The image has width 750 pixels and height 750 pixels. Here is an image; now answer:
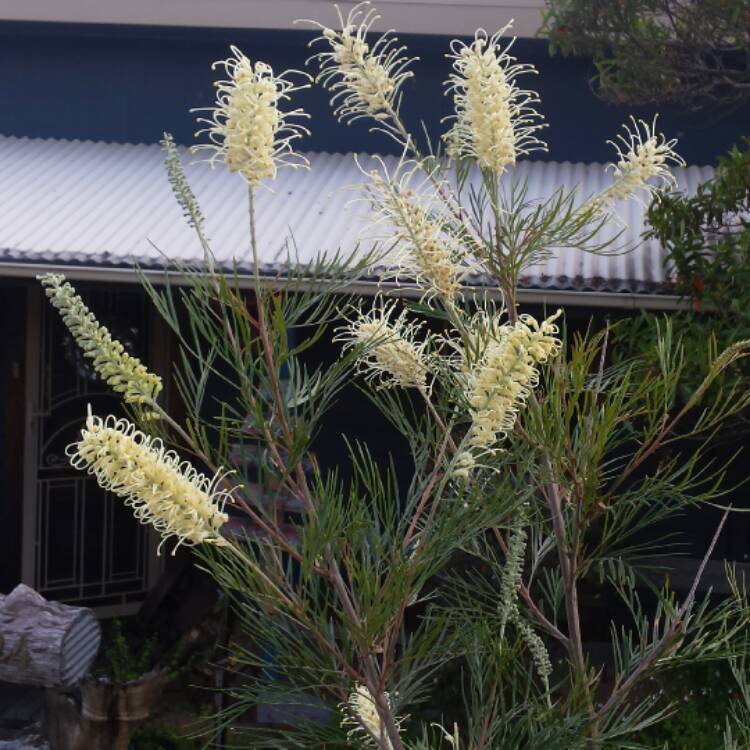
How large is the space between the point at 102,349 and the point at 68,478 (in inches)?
256

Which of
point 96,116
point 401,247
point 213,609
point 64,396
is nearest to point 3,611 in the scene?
point 213,609

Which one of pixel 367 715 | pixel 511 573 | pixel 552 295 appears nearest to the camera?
pixel 367 715

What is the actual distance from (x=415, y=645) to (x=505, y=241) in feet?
2.77

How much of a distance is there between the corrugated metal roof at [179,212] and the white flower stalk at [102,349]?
299 centimetres

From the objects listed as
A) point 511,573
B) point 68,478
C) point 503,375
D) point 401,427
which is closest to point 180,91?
point 68,478

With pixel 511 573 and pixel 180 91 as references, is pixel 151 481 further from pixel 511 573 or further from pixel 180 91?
pixel 180 91

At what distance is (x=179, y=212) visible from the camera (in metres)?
6.72

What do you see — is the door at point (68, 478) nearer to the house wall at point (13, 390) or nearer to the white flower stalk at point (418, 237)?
the house wall at point (13, 390)

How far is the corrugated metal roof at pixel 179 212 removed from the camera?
569 centimetres

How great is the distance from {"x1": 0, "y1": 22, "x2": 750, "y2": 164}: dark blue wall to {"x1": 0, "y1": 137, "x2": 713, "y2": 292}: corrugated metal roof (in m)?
0.15

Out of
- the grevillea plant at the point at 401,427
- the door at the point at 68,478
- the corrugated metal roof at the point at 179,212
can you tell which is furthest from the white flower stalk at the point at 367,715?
the door at the point at 68,478

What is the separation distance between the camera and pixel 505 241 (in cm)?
245

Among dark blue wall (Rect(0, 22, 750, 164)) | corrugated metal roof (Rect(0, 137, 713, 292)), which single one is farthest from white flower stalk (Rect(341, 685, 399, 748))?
dark blue wall (Rect(0, 22, 750, 164))

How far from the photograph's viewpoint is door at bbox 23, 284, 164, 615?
8.01 metres
